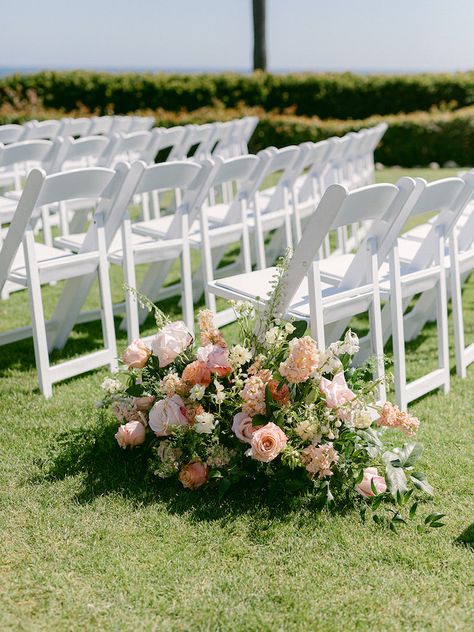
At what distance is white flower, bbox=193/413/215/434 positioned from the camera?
304cm

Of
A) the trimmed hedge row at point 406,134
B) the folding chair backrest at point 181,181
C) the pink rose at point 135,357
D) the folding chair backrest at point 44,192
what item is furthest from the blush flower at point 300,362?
the trimmed hedge row at point 406,134

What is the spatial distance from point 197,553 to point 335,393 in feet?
2.61

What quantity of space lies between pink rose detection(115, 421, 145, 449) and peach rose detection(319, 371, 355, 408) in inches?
30.3

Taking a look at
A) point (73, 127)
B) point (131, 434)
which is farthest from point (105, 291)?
point (73, 127)

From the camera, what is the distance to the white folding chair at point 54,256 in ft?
12.6

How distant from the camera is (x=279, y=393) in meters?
3.13

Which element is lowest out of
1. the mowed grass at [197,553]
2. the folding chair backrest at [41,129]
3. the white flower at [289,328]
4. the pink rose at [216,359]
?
the mowed grass at [197,553]

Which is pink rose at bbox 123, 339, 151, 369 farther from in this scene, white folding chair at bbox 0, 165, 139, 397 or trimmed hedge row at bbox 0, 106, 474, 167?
trimmed hedge row at bbox 0, 106, 474, 167

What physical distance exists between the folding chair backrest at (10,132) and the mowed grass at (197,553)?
167 inches

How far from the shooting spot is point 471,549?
9.07 ft

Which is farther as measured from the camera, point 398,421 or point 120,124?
point 120,124

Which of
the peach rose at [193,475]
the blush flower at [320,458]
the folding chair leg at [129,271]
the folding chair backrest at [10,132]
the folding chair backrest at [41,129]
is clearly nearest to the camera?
the blush flower at [320,458]

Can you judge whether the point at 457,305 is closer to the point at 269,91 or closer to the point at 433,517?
the point at 433,517

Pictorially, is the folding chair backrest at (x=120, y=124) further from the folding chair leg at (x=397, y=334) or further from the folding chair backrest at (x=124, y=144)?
the folding chair leg at (x=397, y=334)
